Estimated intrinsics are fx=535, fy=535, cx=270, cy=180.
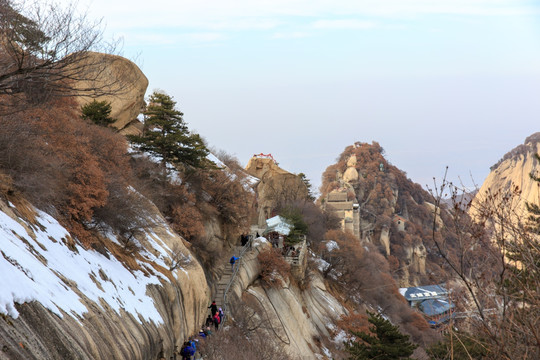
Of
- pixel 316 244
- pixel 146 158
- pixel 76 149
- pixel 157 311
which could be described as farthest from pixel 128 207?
pixel 316 244

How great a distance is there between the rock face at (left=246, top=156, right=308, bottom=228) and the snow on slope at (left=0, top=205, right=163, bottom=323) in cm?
3770

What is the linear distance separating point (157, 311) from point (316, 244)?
34.3m

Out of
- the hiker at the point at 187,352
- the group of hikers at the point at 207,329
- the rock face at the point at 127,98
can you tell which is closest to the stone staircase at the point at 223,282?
the group of hikers at the point at 207,329

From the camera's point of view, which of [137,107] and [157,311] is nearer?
[157,311]

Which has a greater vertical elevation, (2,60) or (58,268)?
(2,60)

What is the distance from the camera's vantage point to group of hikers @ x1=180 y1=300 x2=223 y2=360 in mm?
17062

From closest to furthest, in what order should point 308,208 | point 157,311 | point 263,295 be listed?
point 157,311 → point 263,295 → point 308,208

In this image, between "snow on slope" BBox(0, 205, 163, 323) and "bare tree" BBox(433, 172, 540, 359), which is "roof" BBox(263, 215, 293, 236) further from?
"bare tree" BBox(433, 172, 540, 359)

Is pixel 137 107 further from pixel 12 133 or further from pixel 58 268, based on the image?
pixel 58 268

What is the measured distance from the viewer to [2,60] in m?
11.7

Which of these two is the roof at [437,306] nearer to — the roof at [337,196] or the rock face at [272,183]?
the rock face at [272,183]

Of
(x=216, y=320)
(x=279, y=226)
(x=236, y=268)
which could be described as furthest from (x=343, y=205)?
(x=216, y=320)

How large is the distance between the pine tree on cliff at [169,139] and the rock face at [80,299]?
9.66 m

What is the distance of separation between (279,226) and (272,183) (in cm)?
1506
